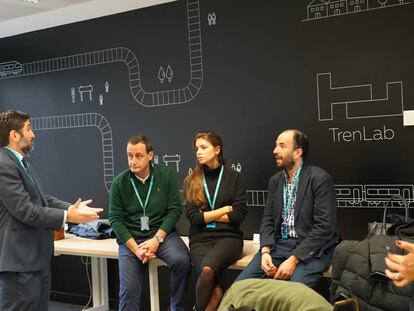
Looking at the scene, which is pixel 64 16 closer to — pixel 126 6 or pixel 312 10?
pixel 126 6

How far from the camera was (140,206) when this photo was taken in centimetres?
373

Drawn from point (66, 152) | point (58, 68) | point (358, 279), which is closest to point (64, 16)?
point (58, 68)

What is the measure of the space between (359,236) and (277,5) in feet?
5.85

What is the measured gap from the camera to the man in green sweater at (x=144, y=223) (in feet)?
11.6

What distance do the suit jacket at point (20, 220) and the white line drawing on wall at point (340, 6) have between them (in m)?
2.21

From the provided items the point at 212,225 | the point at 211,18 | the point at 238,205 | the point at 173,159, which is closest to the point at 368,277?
the point at 238,205

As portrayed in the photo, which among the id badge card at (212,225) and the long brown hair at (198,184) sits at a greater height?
the long brown hair at (198,184)

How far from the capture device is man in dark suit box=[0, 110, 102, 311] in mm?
2877

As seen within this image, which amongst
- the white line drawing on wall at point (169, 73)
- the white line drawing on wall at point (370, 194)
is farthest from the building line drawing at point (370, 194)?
the white line drawing on wall at point (169, 73)

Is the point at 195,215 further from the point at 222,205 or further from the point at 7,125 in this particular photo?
the point at 7,125

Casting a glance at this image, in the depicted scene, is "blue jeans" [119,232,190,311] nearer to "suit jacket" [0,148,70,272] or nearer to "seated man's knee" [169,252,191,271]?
"seated man's knee" [169,252,191,271]

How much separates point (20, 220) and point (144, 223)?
3.31 ft

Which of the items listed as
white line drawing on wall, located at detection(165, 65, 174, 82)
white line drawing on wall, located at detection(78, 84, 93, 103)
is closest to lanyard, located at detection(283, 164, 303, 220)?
white line drawing on wall, located at detection(165, 65, 174, 82)

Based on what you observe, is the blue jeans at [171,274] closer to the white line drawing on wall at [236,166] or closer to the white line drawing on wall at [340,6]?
the white line drawing on wall at [236,166]
